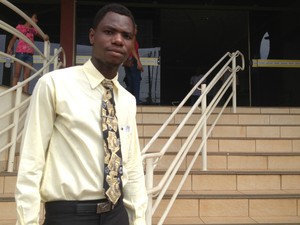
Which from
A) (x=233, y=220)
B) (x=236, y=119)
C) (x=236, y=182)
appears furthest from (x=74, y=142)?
(x=236, y=119)

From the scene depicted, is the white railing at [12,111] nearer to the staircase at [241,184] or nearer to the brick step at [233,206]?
the staircase at [241,184]

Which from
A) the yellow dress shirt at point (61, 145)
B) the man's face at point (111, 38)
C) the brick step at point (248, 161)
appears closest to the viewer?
the yellow dress shirt at point (61, 145)

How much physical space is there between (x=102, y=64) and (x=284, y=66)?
303 inches

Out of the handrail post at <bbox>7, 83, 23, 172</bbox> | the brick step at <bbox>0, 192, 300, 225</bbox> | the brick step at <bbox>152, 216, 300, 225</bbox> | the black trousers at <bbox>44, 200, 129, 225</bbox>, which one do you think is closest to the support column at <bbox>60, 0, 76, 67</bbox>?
the handrail post at <bbox>7, 83, 23, 172</bbox>

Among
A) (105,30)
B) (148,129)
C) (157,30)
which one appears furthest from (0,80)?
(105,30)

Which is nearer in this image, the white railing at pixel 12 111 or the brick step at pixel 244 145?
the white railing at pixel 12 111

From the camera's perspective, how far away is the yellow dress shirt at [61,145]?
96 centimetres

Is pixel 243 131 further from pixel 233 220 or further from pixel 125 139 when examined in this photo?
pixel 125 139

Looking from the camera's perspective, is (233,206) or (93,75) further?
(233,206)

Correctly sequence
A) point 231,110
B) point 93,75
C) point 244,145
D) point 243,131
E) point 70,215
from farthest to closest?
point 231,110, point 243,131, point 244,145, point 93,75, point 70,215

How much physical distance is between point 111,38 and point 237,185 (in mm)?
2429

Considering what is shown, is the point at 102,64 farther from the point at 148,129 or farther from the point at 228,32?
the point at 228,32

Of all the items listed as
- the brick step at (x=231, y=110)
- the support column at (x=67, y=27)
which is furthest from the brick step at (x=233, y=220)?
the support column at (x=67, y=27)

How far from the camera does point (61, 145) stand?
1.03 meters
